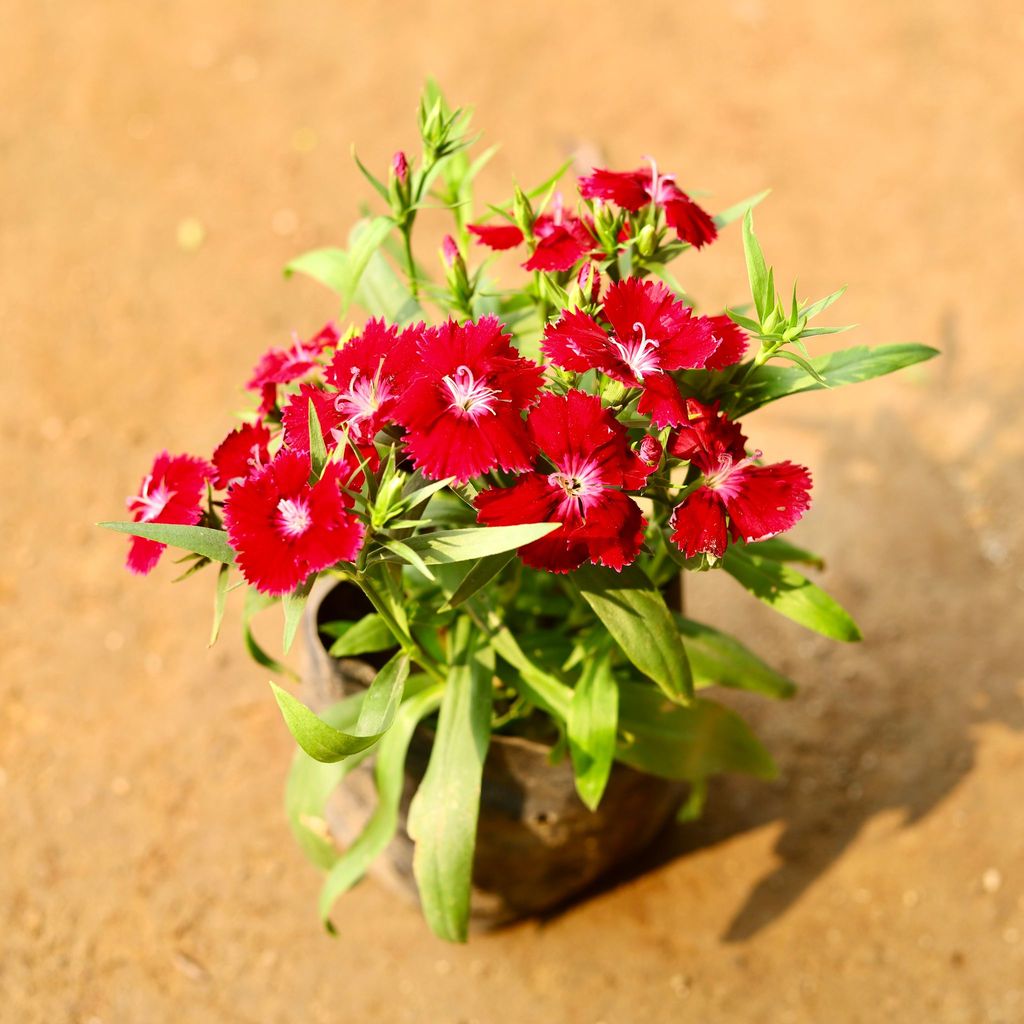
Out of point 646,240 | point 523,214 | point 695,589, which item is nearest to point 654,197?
point 646,240

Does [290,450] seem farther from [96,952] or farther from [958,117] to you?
[958,117]

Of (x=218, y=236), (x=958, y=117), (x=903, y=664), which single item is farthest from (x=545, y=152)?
(x=903, y=664)

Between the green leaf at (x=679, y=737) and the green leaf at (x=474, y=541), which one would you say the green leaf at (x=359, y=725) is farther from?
the green leaf at (x=679, y=737)

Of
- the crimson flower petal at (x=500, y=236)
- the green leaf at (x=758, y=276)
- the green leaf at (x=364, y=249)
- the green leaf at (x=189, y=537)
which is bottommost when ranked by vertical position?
the green leaf at (x=189, y=537)

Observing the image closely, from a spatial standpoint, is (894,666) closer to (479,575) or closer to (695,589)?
(695,589)

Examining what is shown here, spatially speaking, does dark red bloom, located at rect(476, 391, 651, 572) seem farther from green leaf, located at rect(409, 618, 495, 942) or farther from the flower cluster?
green leaf, located at rect(409, 618, 495, 942)

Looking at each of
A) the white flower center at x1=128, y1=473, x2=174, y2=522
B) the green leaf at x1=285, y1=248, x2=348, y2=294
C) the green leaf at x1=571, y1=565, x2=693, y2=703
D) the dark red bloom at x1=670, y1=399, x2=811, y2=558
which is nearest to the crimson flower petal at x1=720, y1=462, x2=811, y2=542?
the dark red bloom at x1=670, y1=399, x2=811, y2=558

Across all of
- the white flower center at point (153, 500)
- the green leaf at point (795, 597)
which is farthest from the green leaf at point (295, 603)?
the green leaf at point (795, 597)
